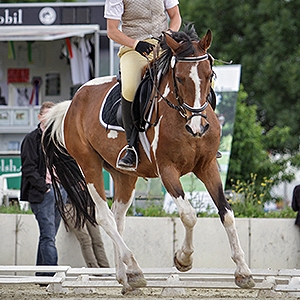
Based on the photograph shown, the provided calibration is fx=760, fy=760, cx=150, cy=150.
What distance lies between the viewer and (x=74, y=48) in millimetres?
15789

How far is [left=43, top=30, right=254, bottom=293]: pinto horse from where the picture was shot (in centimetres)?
627

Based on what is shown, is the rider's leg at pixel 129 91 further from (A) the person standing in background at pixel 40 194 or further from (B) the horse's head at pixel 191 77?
(A) the person standing in background at pixel 40 194

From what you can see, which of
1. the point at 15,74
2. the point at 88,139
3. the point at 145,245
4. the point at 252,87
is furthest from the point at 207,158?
the point at 252,87

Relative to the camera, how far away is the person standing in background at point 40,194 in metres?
9.52

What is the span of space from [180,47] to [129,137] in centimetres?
111

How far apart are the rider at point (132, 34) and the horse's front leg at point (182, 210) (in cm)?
60

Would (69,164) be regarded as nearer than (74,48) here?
Yes

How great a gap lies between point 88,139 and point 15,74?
10696 mm

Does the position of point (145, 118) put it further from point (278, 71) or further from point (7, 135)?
point (278, 71)

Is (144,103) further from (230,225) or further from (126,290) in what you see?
(126,290)

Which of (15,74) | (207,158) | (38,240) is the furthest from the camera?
(15,74)

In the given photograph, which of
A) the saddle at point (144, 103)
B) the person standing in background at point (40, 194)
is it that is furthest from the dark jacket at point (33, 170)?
the saddle at point (144, 103)

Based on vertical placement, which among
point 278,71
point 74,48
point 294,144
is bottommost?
point 294,144

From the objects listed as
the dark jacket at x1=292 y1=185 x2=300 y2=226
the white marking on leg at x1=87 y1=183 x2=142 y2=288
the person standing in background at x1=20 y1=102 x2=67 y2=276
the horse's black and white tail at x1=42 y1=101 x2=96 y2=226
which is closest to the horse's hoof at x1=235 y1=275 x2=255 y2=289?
the white marking on leg at x1=87 y1=183 x2=142 y2=288
